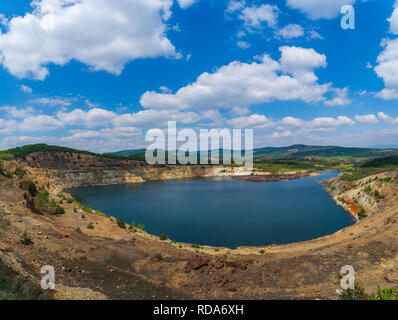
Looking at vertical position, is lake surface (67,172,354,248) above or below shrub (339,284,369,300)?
below

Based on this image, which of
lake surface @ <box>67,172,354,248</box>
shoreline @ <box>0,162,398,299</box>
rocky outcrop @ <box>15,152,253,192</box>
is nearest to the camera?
shoreline @ <box>0,162,398,299</box>

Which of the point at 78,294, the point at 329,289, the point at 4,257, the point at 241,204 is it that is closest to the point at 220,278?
the point at 329,289

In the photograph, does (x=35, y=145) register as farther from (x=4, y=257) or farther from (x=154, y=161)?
(x=4, y=257)

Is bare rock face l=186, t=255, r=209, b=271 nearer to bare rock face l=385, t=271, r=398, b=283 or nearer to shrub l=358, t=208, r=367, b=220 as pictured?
bare rock face l=385, t=271, r=398, b=283

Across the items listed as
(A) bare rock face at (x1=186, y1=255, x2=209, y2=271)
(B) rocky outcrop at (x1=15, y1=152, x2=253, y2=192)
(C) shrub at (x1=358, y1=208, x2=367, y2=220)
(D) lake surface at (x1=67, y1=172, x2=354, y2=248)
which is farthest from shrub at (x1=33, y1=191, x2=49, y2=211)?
(B) rocky outcrop at (x1=15, y1=152, x2=253, y2=192)

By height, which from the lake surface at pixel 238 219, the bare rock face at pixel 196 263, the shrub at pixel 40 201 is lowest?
the lake surface at pixel 238 219

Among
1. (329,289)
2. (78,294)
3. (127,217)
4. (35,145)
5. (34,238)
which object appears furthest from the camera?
(35,145)

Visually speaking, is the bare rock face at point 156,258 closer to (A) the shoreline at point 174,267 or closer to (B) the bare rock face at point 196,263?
(A) the shoreline at point 174,267

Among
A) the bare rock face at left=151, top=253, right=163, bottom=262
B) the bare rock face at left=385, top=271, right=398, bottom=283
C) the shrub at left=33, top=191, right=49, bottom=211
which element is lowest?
the bare rock face at left=151, top=253, right=163, bottom=262

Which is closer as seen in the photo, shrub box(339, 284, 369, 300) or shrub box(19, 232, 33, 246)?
shrub box(339, 284, 369, 300)

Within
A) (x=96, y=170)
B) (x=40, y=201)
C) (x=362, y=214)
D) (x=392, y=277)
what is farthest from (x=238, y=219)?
(x=96, y=170)

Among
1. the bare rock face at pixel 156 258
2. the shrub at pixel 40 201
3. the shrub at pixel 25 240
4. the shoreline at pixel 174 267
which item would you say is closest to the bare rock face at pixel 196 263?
the shoreline at pixel 174 267
